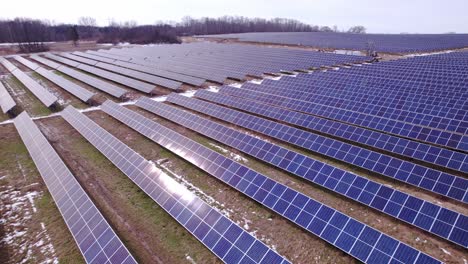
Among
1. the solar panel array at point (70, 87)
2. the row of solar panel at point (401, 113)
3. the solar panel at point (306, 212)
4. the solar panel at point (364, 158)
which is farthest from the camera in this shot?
the solar panel array at point (70, 87)

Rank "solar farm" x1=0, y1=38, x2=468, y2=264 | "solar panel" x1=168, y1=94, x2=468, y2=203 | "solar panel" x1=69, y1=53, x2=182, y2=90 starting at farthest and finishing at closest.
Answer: "solar panel" x1=69, y1=53, x2=182, y2=90 → "solar panel" x1=168, y1=94, x2=468, y2=203 → "solar farm" x1=0, y1=38, x2=468, y2=264

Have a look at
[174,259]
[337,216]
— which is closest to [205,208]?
[174,259]

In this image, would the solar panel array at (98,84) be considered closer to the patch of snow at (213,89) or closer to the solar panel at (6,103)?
the solar panel at (6,103)

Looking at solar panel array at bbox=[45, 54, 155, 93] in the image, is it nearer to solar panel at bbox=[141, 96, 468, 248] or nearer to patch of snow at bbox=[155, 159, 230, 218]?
solar panel at bbox=[141, 96, 468, 248]

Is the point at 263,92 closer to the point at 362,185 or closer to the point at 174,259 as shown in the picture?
the point at 362,185

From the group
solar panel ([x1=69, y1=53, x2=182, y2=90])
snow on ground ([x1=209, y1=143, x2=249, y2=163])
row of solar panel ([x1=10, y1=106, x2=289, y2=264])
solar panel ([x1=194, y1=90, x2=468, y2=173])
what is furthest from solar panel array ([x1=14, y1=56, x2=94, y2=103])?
snow on ground ([x1=209, y1=143, x2=249, y2=163])

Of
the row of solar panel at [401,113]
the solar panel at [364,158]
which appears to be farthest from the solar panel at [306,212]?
the row of solar panel at [401,113]
